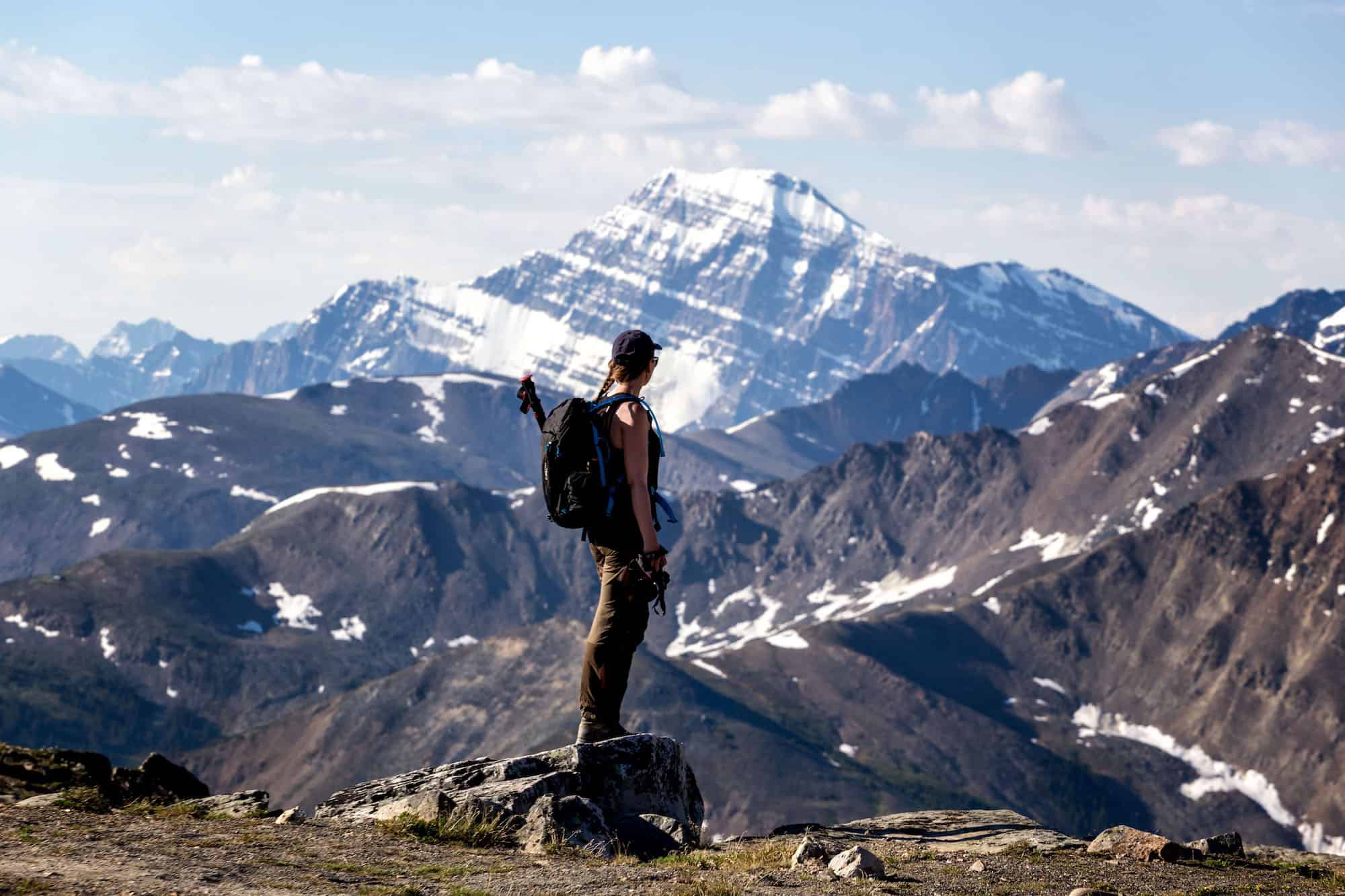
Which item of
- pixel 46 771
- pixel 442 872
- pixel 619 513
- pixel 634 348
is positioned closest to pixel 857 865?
pixel 442 872

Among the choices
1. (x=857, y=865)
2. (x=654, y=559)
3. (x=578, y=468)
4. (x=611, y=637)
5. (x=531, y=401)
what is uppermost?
(x=531, y=401)

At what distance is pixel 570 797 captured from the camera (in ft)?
83.4

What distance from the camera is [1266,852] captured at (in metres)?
33.1

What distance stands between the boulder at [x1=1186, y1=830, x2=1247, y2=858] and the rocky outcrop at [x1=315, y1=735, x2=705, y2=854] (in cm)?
855

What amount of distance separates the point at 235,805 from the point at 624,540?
804cm

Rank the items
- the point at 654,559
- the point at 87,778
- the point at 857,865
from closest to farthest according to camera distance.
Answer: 1. the point at 857,865
2. the point at 654,559
3. the point at 87,778

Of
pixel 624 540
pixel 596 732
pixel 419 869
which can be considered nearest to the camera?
pixel 419 869

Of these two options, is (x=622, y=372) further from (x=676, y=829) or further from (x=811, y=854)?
(x=811, y=854)

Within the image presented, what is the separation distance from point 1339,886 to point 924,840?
797cm

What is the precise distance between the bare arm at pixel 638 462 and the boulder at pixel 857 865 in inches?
218

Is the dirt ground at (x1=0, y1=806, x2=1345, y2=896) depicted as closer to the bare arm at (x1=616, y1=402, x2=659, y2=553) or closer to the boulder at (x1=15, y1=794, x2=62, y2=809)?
the boulder at (x1=15, y1=794, x2=62, y2=809)

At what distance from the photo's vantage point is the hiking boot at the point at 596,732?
27.7 metres

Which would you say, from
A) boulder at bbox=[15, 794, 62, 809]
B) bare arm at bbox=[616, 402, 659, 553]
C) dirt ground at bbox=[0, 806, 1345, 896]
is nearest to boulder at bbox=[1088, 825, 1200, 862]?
dirt ground at bbox=[0, 806, 1345, 896]

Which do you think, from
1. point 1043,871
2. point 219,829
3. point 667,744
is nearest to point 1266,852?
point 1043,871
